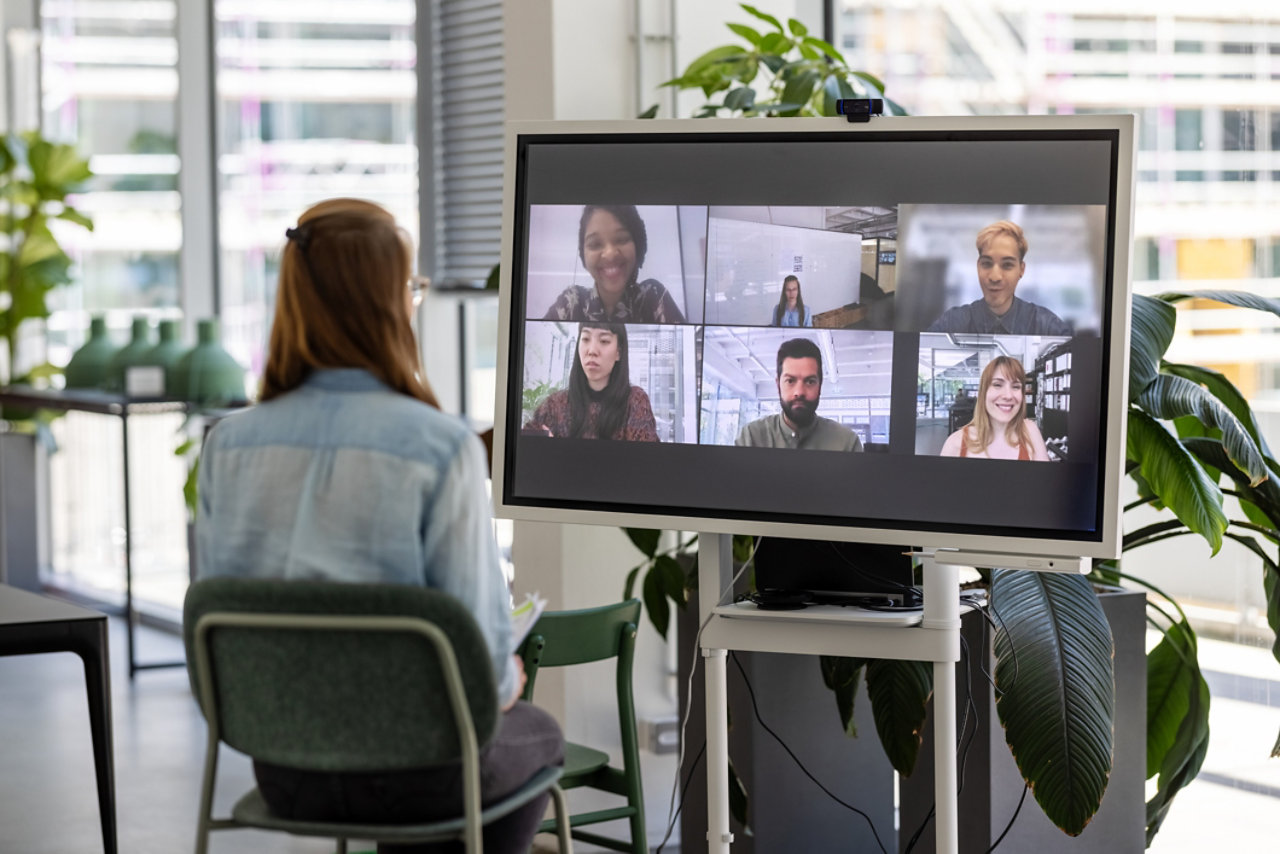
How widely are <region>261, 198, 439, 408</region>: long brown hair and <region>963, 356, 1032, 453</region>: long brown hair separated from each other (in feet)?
2.94

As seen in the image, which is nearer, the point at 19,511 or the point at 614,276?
the point at 614,276

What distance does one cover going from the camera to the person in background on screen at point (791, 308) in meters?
2.63

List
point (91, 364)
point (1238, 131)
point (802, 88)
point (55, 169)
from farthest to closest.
A: point (55, 169) < point (91, 364) < point (1238, 131) < point (802, 88)

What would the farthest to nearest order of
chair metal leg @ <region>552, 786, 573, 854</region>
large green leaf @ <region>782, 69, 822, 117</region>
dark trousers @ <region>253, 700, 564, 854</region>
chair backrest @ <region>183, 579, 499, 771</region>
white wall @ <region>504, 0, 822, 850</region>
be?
white wall @ <region>504, 0, 822, 850</region> → large green leaf @ <region>782, 69, 822, 117</region> → chair metal leg @ <region>552, 786, 573, 854</region> → dark trousers @ <region>253, 700, 564, 854</region> → chair backrest @ <region>183, 579, 499, 771</region>

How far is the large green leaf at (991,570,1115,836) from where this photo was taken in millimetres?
2564

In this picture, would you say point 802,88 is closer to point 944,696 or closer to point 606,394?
point 606,394

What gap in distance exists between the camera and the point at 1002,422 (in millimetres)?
2469

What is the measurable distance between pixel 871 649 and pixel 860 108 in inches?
34.2

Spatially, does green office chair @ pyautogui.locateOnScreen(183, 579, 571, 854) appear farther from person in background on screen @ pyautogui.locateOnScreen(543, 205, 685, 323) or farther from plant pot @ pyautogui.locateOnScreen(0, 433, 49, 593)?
plant pot @ pyautogui.locateOnScreen(0, 433, 49, 593)

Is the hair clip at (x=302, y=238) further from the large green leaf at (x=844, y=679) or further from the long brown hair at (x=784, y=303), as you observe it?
the large green leaf at (x=844, y=679)

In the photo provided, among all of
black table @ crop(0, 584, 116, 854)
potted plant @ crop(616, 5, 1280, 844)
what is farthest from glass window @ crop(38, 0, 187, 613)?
potted plant @ crop(616, 5, 1280, 844)

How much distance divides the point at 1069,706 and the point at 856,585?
394mm

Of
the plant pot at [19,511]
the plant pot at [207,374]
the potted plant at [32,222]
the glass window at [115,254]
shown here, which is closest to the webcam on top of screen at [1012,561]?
the plant pot at [207,374]

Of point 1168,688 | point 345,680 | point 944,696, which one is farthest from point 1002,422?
point 345,680
